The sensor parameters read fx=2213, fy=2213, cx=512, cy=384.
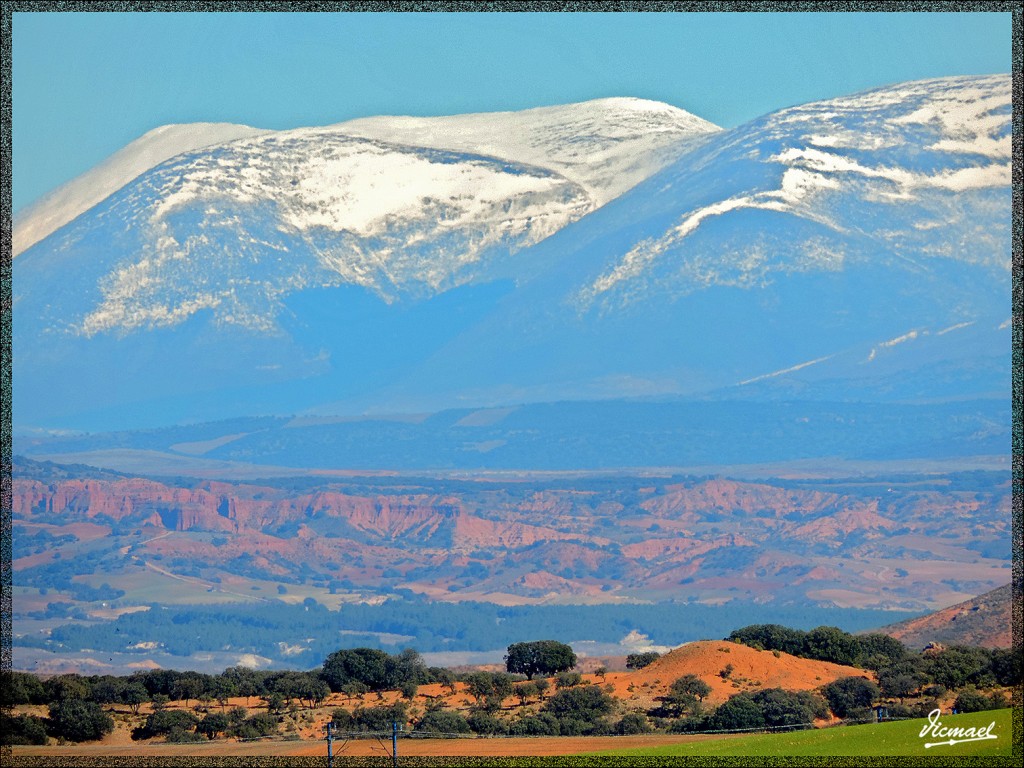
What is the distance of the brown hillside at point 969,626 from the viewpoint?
3629 inches

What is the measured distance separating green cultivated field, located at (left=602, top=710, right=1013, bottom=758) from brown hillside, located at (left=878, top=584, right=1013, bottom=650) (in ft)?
144

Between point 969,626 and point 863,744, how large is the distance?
Answer: 183ft

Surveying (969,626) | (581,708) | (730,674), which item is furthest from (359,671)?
(969,626)

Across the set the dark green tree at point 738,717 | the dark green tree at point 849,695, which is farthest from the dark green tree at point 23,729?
the dark green tree at point 849,695

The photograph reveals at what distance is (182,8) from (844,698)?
28.5 metres

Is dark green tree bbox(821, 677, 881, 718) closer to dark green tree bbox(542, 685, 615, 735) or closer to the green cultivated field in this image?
dark green tree bbox(542, 685, 615, 735)

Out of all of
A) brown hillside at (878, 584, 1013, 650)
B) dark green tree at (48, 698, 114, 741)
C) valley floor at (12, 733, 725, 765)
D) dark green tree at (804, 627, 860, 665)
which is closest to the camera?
valley floor at (12, 733, 725, 765)

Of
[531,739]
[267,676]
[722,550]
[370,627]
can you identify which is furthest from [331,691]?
[722,550]

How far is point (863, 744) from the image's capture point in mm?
41938

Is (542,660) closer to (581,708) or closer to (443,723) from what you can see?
(581,708)

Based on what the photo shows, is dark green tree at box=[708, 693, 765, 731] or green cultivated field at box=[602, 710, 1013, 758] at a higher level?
dark green tree at box=[708, 693, 765, 731]

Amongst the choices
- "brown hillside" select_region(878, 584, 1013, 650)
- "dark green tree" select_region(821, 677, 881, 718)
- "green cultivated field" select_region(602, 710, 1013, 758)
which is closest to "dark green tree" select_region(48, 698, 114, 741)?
"green cultivated field" select_region(602, 710, 1013, 758)

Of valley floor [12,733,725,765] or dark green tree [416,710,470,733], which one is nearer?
valley floor [12,733,725,765]

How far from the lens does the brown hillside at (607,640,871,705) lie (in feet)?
212
